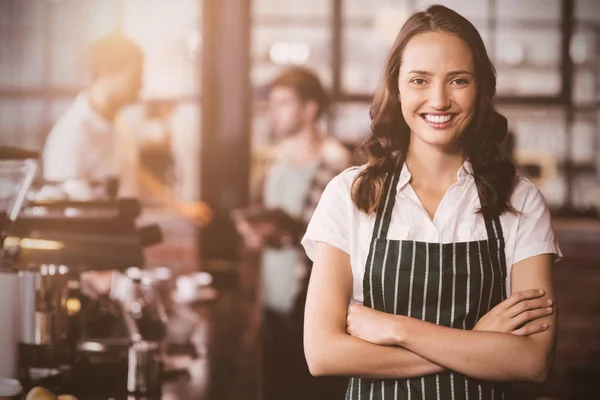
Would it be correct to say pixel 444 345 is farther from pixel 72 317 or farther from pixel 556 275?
pixel 556 275

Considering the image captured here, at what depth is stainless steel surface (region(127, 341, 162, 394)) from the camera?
1.68m

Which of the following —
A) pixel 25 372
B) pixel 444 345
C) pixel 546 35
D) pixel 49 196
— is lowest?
pixel 25 372

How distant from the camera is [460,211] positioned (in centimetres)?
145

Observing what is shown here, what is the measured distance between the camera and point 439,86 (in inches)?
54.3

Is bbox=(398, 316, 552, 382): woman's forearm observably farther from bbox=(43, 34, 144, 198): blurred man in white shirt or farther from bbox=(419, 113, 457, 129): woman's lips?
bbox=(43, 34, 144, 198): blurred man in white shirt

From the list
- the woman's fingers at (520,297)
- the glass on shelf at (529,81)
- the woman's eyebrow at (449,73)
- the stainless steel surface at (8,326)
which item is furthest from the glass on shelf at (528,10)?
the stainless steel surface at (8,326)

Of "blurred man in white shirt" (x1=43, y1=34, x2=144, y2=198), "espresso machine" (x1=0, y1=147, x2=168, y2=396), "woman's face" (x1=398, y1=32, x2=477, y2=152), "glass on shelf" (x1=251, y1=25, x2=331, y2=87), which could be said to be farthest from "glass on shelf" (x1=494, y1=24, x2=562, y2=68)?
"woman's face" (x1=398, y1=32, x2=477, y2=152)

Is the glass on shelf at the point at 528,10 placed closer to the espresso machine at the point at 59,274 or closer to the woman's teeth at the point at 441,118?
the espresso machine at the point at 59,274

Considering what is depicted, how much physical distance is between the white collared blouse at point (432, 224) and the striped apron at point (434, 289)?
0.02 metres

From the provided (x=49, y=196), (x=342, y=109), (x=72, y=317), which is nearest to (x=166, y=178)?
(x=342, y=109)

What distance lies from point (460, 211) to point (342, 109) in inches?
123

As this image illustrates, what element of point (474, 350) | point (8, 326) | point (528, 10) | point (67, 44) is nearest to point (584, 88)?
point (528, 10)

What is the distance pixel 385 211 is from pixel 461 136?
0.65ft

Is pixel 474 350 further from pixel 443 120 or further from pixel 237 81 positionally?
pixel 237 81
